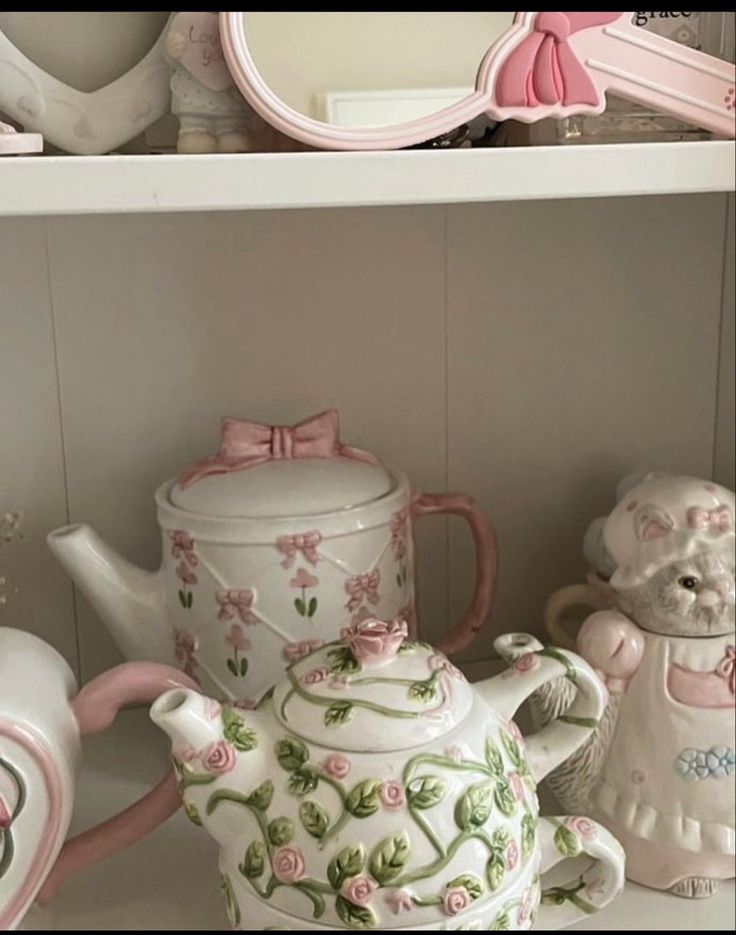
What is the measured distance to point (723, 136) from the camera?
25.0 inches

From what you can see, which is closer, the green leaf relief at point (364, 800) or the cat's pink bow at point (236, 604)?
the green leaf relief at point (364, 800)

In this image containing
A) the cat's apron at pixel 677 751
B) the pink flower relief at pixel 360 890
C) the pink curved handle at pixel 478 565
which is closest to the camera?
the pink flower relief at pixel 360 890

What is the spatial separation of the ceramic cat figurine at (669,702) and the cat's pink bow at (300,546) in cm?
12

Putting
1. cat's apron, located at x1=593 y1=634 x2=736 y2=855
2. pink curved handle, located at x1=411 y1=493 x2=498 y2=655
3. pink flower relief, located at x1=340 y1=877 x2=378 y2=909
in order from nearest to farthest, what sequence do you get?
pink flower relief, located at x1=340 y1=877 x2=378 y2=909 → cat's apron, located at x1=593 y1=634 x2=736 y2=855 → pink curved handle, located at x1=411 y1=493 x2=498 y2=655

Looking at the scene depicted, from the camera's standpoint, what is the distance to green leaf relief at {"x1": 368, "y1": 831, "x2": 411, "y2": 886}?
53 cm

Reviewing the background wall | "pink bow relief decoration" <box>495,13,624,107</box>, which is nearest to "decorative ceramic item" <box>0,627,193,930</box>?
the background wall

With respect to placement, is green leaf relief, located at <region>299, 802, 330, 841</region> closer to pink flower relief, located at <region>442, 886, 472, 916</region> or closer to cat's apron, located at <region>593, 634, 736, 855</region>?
pink flower relief, located at <region>442, 886, 472, 916</region>

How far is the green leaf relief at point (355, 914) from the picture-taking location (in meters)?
0.53

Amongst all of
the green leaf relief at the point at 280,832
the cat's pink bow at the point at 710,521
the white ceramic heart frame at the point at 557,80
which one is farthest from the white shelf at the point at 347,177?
the green leaf relief at the point at 280,832

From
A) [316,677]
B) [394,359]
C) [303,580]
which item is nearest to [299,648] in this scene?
[303,580]

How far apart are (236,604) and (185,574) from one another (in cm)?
4

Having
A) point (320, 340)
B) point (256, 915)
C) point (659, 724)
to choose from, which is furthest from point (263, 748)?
point (320, 340)

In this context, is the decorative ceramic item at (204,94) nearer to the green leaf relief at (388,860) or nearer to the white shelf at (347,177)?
the white shelf at (347,177)

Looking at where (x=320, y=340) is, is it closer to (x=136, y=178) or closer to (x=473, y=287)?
(x=473, y=287)
